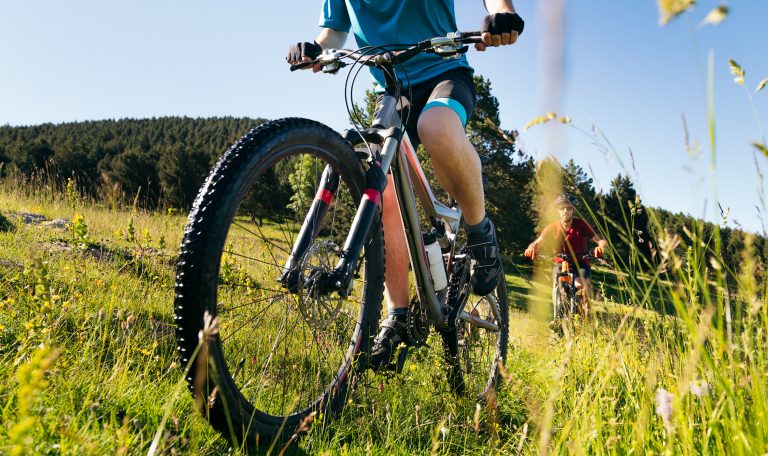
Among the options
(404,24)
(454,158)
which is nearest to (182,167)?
(404,24)

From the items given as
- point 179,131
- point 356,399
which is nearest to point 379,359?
point 356,399

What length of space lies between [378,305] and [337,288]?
19.5 inches

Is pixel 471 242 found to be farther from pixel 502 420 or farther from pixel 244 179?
pixel 244 179

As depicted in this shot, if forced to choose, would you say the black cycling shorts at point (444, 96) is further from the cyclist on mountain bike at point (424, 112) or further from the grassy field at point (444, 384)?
the grassy field at point (444, 384)

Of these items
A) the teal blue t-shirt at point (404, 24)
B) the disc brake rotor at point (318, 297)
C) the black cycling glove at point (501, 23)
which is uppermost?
the teal blue t-shirt at point (404, 24)

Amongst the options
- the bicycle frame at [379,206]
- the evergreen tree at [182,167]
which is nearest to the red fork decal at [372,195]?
the bicycle frame at [379,206]

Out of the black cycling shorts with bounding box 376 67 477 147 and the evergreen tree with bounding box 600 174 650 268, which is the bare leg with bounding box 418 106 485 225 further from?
the evergreen tree with bounding box 600 174 650 268

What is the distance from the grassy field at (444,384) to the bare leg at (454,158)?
0.72m

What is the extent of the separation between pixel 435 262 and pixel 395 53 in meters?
1.01

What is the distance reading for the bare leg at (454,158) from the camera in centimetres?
218

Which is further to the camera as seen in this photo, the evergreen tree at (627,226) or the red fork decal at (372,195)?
the red fork decal at (372,195)

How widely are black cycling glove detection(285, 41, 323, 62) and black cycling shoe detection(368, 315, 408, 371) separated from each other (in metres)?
1.26

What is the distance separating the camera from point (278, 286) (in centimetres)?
181

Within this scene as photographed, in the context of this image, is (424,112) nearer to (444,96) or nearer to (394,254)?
(444,96)
